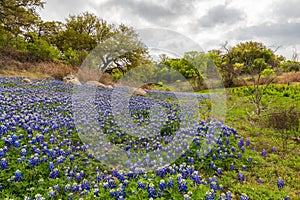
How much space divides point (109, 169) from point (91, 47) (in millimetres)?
27577

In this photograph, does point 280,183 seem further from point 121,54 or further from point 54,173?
point 121,54

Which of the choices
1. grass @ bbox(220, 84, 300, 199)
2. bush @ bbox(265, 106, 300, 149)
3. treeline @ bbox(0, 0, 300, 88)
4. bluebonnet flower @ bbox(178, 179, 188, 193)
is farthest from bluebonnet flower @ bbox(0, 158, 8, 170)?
treeline @ bbox(0, 0, 300, 88)

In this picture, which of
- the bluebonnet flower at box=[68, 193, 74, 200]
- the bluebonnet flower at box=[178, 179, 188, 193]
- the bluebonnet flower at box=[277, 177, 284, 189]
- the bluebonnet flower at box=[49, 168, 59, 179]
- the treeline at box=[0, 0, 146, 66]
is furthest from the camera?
the treeline at box=[0, 0, 146, 66]

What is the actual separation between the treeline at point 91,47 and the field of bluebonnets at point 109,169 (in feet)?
48.4

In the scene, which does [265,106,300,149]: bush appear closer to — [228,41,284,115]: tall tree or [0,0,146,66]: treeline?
[228,41,284,115]: tall tree

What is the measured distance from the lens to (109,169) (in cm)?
444

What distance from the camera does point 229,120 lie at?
382 inches

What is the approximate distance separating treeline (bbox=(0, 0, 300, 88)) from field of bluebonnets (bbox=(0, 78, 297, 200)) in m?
14.7

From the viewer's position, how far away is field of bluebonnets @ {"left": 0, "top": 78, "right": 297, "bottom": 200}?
10.9 feet

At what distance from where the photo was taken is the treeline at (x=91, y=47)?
2308 cm

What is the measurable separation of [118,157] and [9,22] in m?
23.6

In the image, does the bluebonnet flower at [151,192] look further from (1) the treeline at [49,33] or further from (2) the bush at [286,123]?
(1) the treeline at [49,33]

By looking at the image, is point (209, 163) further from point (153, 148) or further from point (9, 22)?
point (9, 22)

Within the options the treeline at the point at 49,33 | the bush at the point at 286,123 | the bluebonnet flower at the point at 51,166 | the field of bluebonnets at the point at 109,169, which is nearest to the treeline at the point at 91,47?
the treeline at the point at 49,33
